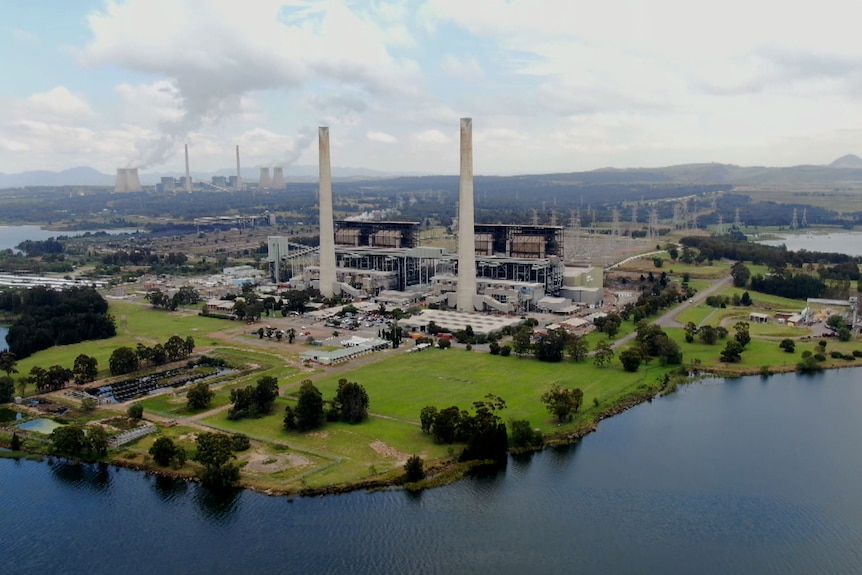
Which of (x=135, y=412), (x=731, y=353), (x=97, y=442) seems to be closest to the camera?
(x=97, y=442)

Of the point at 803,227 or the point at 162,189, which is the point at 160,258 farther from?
the point at 162,189

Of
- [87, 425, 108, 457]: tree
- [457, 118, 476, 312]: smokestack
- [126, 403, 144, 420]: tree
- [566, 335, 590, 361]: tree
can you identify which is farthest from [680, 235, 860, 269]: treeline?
[87, 425, 108, 457]: tree

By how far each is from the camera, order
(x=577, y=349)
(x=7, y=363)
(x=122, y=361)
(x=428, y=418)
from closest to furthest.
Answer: (x=428, y=418), (x=7, y=363), (x=122, y=361), (x=577, y=349)

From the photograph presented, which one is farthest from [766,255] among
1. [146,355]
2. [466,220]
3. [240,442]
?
[240,442]

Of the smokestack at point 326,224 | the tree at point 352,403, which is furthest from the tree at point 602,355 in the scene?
the smokestack at point 326,224

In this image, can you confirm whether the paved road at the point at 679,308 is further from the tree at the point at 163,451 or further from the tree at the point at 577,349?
the tree at the point at 163,451

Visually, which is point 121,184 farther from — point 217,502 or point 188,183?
point 217,502

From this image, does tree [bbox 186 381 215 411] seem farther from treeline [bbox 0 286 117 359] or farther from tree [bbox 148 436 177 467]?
treeline [bbox 0 286 117 359]
